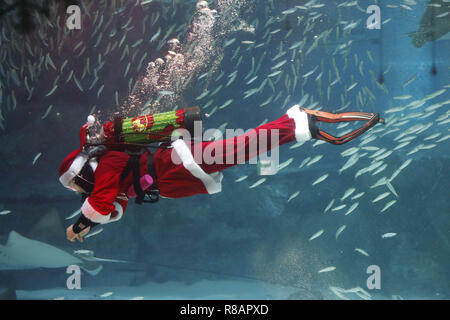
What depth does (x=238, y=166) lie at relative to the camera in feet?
29.8

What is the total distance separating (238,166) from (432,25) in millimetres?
5093

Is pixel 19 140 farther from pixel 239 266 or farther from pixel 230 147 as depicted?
pixel 230 147

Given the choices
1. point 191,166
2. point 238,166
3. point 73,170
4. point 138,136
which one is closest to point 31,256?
point 238,166

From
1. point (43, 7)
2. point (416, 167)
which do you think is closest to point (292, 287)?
point (416, 167)

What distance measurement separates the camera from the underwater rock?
28.1 ft

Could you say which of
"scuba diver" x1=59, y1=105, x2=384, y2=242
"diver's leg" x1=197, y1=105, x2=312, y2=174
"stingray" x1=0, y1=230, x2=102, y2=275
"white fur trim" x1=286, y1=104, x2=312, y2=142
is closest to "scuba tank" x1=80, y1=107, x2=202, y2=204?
"scuba diver" x1=59, y1=105, x2=384, y2=242

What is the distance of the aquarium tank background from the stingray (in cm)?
3

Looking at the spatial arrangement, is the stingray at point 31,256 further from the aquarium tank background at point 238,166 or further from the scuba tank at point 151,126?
the scuba tank at point 151,126

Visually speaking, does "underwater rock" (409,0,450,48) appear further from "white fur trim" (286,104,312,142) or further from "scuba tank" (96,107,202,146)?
"scuba tank" (96,107,202,146)

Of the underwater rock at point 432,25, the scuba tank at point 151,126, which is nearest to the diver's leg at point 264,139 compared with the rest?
the scuba tank at point 151,126

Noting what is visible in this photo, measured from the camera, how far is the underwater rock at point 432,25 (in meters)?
8.58

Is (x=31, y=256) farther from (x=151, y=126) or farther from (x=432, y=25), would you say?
(x=432, y=25)

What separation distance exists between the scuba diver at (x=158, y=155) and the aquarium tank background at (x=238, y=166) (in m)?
4.66

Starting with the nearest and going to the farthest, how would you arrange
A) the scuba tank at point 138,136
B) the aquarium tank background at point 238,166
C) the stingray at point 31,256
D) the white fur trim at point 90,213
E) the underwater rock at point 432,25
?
the white fur trim at point 90,213
the scuba tank at point 138,136
the aquarium tank background at point 238,166
the stingray at point 31,256
the underwater rock at point 432,25
